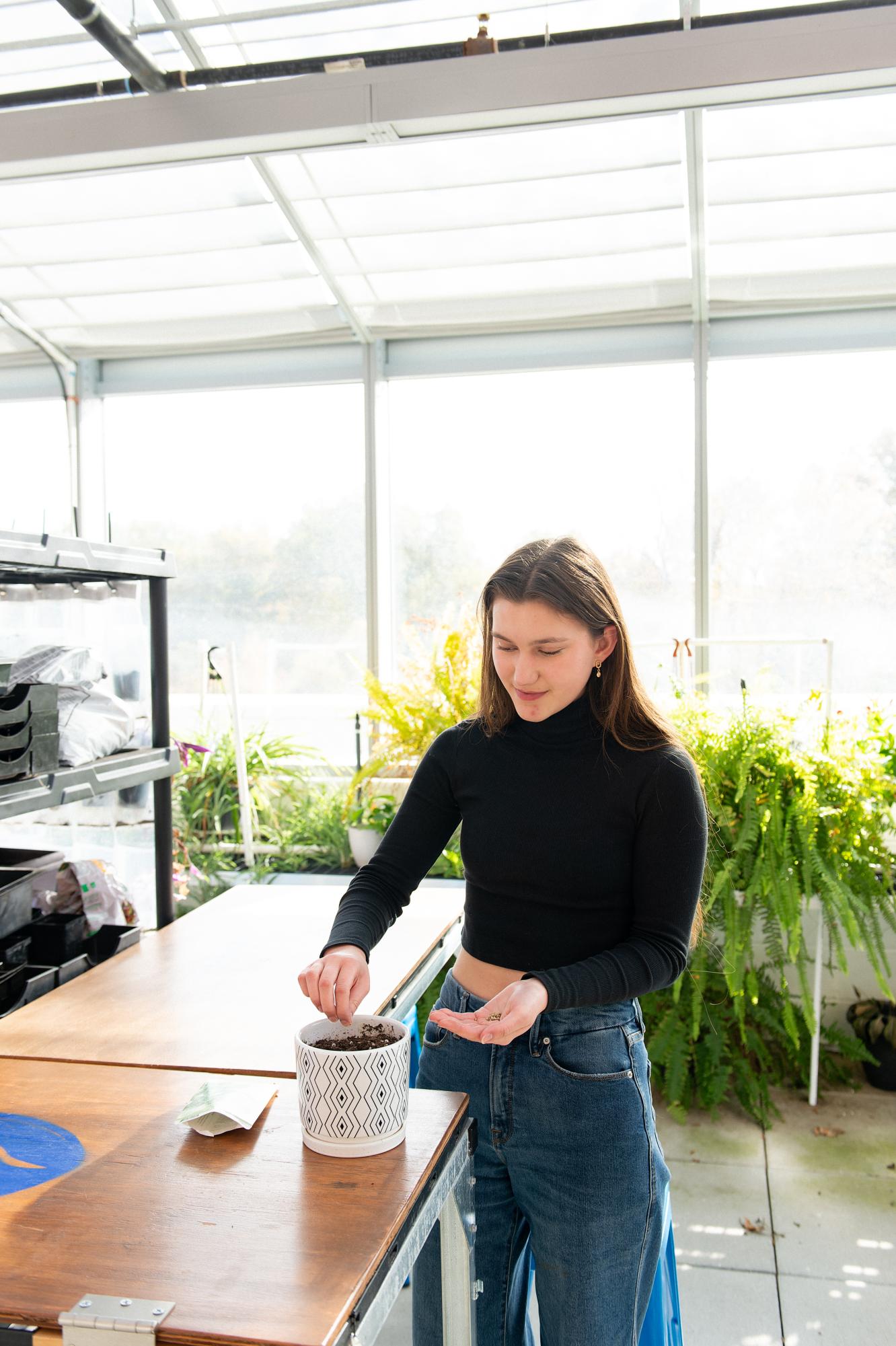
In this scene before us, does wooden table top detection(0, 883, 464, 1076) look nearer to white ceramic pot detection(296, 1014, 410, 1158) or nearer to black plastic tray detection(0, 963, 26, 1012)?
black plastic tray detection(0, 963, 26, 1012)

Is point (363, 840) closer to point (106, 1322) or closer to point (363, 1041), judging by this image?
point (363, 1041)

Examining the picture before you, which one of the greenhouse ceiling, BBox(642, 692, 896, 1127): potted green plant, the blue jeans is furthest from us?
BBox(642, 692, 896, 1127): potted green plant

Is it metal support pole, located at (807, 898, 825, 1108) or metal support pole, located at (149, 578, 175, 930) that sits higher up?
metal support pole, located at (149, 578, 175, 930)

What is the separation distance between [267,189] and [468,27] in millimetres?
1008

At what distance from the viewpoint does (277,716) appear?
16.3ft

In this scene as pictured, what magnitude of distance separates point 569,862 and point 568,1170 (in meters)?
0.39

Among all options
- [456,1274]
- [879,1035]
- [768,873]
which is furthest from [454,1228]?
[879,1035]

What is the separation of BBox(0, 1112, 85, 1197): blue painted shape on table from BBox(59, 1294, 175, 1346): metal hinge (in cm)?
26

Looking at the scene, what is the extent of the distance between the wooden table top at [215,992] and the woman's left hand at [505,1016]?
0.31 metres

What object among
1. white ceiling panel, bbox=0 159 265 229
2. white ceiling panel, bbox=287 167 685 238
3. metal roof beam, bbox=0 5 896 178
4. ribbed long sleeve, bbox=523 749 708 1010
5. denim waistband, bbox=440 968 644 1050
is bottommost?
denim waistband, bbox=440 968 644 1050

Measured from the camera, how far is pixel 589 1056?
4.44 ft

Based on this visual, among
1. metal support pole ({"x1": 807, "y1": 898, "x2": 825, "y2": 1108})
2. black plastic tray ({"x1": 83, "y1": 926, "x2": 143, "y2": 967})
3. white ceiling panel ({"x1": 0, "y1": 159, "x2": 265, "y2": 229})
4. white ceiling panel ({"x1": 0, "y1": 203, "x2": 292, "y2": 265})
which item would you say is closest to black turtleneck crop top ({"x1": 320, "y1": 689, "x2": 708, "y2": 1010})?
black plastic tray ({"x1": 83, "y1": 926, "x2": 143, "y2": 967})

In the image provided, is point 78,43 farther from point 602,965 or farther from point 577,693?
point 602,965

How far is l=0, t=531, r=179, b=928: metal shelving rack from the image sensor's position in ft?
5.63
